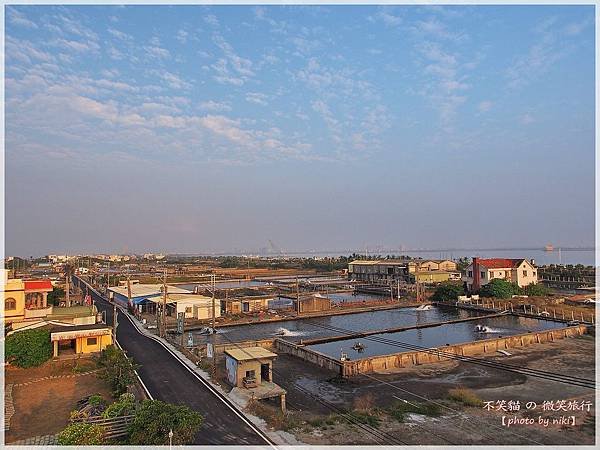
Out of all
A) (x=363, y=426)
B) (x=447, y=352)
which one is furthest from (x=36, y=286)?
(x=447, y=352)

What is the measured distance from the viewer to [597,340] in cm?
2786

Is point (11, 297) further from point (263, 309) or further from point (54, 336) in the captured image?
point (263, 309)

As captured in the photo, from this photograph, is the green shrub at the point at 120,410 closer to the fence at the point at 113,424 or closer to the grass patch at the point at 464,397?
the fence at the point at 113,424

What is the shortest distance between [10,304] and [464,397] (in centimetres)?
2753

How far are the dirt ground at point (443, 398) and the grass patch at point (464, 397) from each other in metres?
0.19

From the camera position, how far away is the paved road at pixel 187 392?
42.5 feet

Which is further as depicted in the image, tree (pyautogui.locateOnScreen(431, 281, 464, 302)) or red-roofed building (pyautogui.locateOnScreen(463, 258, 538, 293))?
red-roofed building (pyautogui.locateOnScreen(463, 258, 538, 293))

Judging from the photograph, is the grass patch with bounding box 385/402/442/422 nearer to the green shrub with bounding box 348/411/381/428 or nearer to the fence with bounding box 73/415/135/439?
the green shrub with bounding box 348/411/381/428

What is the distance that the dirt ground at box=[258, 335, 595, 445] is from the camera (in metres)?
13.2

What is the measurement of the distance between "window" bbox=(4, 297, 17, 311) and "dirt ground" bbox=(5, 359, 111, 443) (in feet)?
29.0

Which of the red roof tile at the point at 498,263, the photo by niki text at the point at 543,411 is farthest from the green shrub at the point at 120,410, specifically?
the red roof tile at the point at 498,263

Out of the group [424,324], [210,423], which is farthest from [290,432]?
[424,324]

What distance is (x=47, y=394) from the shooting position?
17.2m

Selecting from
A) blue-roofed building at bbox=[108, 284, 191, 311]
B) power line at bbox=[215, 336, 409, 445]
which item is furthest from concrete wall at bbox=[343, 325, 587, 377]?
blue-roofed building at bbox=[108, 284, 191, 311]
